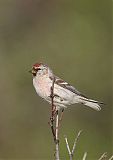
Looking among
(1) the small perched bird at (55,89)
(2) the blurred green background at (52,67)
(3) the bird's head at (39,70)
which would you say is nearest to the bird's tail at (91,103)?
(1) the small perched bird at (55,89)

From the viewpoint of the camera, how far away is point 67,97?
7531 mm

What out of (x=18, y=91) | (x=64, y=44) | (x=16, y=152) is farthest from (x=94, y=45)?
(x=16, y=152)

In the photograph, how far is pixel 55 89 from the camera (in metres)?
7.55

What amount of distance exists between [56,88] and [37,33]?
10903mm

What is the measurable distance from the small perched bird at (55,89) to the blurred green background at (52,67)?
5329 millimetres

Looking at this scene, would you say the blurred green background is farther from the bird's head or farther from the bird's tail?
the bird's head

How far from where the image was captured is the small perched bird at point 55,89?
7328 millimetres

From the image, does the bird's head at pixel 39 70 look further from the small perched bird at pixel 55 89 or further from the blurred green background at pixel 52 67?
the blurred green background at pixel 52 67

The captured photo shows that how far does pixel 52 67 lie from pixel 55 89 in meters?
7.62

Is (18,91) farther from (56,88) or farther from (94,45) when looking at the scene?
(56,88)

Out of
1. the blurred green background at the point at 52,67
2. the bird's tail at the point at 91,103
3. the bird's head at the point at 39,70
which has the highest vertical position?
the blurred green background at the point at 52,67

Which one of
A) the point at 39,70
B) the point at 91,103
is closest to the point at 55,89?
the point at 39,70

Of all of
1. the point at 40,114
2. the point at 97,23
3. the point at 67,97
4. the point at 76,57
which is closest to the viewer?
the point at 67,97

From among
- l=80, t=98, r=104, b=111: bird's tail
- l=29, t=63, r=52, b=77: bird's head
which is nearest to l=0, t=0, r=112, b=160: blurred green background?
l=80, t=98, r=104, b=111: bird's tail
